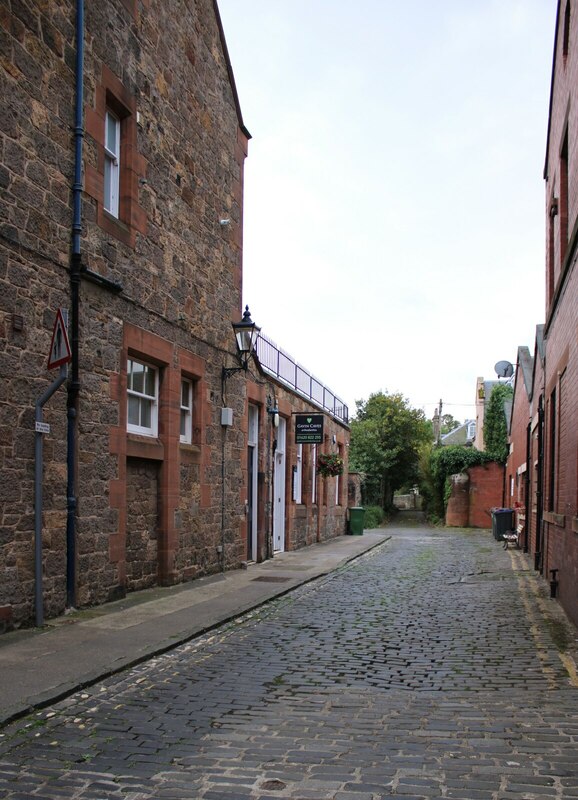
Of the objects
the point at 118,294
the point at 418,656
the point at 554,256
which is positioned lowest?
the point at 418,656

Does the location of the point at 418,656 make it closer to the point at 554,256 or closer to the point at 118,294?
the point at 118,294

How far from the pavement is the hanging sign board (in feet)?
22.0

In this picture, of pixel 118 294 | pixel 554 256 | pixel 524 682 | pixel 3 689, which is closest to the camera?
pixel 3 689

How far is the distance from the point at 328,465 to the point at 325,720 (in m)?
18.8

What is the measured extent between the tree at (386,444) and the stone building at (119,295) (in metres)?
34.1

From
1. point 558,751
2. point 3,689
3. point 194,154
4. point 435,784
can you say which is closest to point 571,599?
point 558,751

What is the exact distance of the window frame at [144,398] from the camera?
1130 centimetres

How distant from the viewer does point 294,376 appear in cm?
2181

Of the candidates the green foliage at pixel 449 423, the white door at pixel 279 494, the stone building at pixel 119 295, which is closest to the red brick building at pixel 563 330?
the stone building at pixel 119 295

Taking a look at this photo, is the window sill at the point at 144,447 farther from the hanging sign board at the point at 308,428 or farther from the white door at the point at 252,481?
the hanging sign board at the point at 308,428

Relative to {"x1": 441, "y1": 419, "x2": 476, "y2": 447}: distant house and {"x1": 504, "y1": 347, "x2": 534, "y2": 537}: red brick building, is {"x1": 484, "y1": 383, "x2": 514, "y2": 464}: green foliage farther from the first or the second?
{"x1": 441, "y1": 419, "x2": 476, "y2": 447}: distant house

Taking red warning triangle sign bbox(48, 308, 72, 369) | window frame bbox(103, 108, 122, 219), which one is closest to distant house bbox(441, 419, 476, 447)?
window frame bbox(103, 108, 122, 219)

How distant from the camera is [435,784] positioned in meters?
4.35

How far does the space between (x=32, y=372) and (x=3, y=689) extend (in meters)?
3.65
